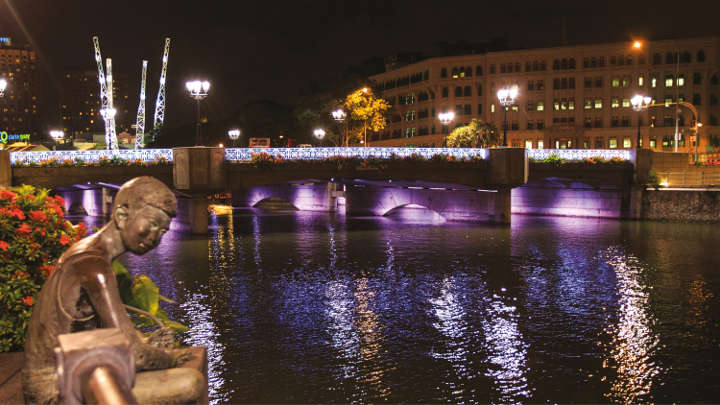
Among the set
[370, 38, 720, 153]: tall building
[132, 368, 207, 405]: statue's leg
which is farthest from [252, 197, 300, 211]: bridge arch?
[132, 368, 207, 405]: statue's leg

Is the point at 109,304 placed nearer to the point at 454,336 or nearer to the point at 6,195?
the point at 6,195

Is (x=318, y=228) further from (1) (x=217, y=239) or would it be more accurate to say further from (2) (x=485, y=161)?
(2) (x=485, y=161)

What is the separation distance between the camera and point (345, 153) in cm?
4228

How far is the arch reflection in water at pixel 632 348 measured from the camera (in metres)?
12.9

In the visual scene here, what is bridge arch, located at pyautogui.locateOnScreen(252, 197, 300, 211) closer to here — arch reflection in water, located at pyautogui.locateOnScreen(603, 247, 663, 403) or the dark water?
the dark water

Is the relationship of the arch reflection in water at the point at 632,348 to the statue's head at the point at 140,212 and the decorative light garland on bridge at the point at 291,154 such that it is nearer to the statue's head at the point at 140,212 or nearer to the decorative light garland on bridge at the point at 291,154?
the statue's head at the point at 140,212

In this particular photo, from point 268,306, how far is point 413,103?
286 feet

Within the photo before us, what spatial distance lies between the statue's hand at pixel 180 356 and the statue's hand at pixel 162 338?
0.12 metres

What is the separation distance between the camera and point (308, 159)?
136ft

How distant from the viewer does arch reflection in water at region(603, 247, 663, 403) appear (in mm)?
12930

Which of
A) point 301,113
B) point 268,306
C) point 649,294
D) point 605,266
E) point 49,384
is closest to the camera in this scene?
point 49,384

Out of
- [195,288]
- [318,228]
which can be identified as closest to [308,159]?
[318,228]

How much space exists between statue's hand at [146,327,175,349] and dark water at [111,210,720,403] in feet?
25.4

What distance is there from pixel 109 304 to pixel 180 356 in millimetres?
825
